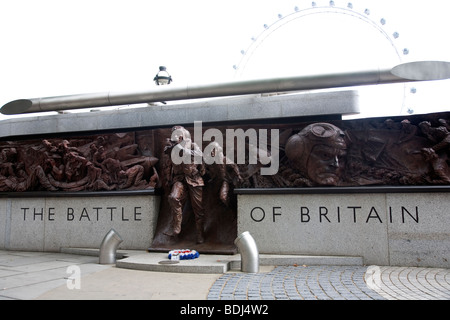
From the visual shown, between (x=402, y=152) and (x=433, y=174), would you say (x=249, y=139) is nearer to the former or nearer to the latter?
(x=402, y=152)

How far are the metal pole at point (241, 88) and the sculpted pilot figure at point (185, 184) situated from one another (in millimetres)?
2565

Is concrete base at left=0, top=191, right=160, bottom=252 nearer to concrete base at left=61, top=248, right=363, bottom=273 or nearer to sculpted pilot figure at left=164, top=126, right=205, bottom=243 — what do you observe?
sculpted pilot figure at left=164, top=126, right=205, bottom=243

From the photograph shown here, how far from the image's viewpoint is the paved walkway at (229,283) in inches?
229

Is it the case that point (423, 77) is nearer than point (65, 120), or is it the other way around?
point (423, 77)

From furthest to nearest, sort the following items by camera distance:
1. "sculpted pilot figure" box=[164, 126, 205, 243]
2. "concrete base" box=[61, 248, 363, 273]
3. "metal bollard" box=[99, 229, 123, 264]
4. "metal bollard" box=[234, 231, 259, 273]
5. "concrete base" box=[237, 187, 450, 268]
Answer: "sculpted pilot figure" box=[164, 126, 205, 243] < "metal bollard" box=[99, 229, 123, 264] < "concrete base" box=[237, 187, 450, 268] < "concrete base" box=[61, 248, 363, 273] < "metal bollard" box=[234, 231, 259, 273]

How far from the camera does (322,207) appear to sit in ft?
30.3

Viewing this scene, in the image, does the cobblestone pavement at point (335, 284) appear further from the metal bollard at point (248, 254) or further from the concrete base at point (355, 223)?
the concrete base at point (355, 223)

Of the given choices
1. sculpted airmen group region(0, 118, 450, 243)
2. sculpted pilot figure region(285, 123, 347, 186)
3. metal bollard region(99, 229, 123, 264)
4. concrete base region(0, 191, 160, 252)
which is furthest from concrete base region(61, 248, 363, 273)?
sculpted pilot figure region(285, 123, 347, 186)

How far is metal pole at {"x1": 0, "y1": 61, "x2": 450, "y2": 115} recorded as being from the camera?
1018 cm

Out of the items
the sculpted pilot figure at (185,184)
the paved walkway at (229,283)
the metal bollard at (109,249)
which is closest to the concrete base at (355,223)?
the paved walkway at (229,283)

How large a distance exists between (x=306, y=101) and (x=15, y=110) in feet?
33.9

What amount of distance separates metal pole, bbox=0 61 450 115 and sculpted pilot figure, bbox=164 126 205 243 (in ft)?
8.41

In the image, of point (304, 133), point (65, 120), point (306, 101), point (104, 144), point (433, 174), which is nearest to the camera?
point (433, 174)
